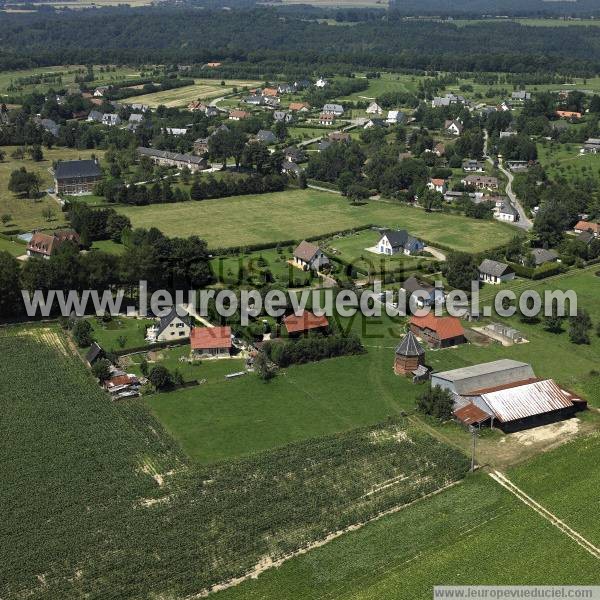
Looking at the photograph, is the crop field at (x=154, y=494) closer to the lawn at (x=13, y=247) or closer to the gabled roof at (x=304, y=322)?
the gabled roof at (x=304, y=322)

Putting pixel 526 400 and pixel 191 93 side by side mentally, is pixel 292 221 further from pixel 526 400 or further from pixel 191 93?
pixel 191 93

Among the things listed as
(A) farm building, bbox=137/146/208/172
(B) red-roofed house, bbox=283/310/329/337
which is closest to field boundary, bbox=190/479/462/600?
(B) red-roofed house, bbox=283/310/329/337

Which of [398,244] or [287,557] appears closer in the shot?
[287,557]

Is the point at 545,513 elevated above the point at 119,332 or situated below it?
below

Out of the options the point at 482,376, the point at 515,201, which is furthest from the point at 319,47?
the point at 482,376

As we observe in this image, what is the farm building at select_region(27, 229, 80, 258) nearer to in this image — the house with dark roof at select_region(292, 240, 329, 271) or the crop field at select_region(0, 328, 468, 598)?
the house with dark roof at select_region(292, 240, 329, 271)

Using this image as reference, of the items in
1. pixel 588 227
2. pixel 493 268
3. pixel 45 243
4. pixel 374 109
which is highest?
pixel 374 109

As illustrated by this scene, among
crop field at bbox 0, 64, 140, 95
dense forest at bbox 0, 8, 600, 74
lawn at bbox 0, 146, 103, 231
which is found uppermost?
dense forest at bbox 0, 8, 600, 74
